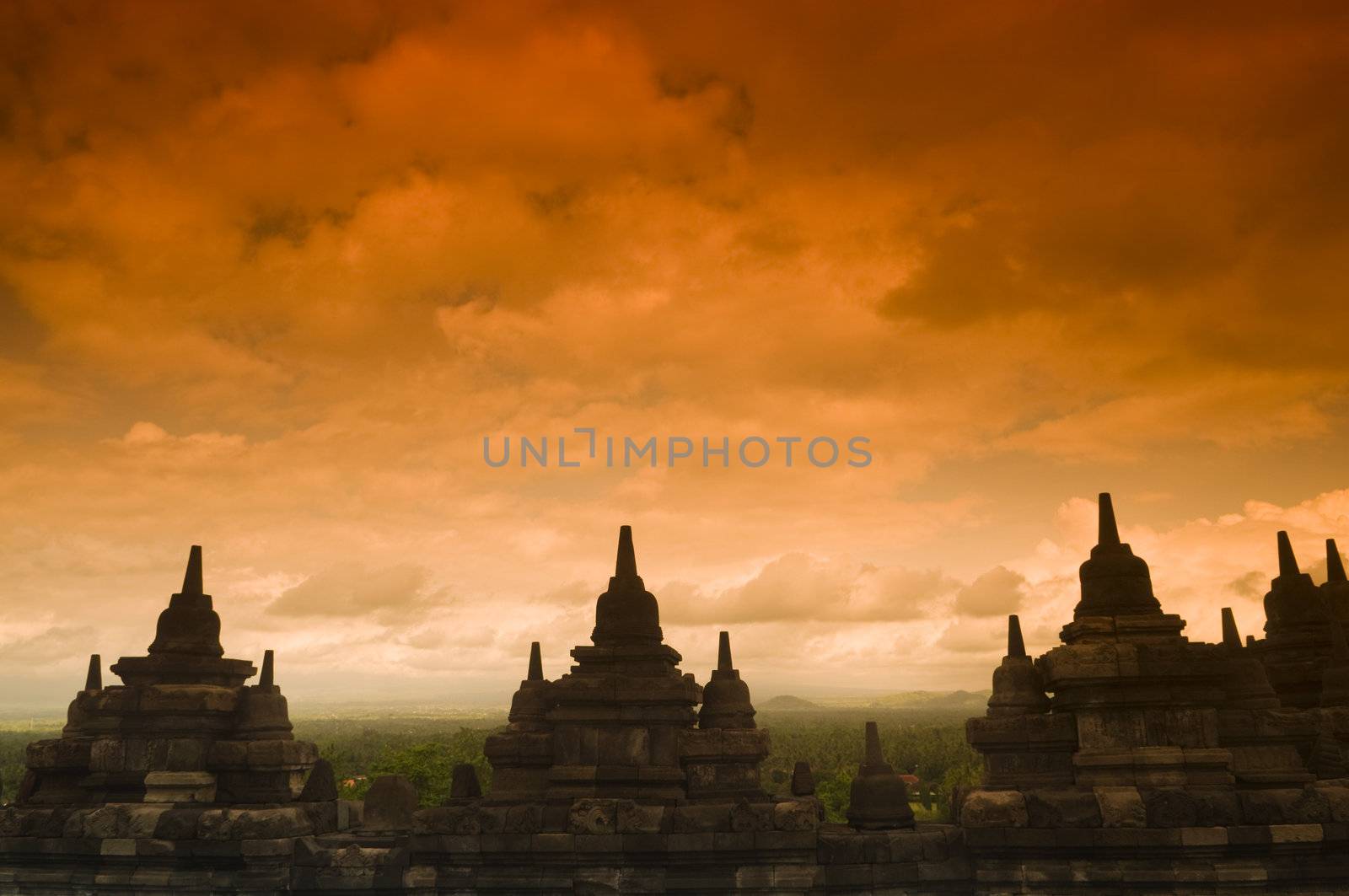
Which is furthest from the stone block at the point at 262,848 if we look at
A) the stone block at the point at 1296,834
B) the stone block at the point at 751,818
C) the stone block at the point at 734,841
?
the stone block at the point at 1296,834

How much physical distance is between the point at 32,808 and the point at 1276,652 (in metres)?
18.2

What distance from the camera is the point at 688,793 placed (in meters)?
12.2

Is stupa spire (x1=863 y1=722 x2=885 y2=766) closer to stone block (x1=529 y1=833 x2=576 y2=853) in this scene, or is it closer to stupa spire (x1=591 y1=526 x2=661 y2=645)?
stupa spire (x1=591 y1=526 x2=661 y2=645)

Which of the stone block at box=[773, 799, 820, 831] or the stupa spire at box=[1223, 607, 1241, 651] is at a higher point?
the stupa spire at box=[1223, 607, 1241, 651]

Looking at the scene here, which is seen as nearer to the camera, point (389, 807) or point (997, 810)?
point (997, 810)

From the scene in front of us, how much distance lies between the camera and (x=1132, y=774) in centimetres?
1160

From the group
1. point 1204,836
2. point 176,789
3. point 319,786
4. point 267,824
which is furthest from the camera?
point 319,786

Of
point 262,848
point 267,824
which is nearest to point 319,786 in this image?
point 267,824

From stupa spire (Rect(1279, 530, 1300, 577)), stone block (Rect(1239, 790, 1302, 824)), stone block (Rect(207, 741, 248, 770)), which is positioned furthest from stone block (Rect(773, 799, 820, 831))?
stupa spire (Rect(1279, 530, 1300, 577))

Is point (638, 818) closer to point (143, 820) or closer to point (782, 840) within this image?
point (782, 840)

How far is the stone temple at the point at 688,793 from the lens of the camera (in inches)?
445

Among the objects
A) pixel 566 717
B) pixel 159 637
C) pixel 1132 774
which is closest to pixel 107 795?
pixel 159 637

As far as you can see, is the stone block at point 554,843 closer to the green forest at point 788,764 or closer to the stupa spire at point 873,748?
the green forest at point 788,764

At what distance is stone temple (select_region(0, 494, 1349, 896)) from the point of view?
1131 cm
